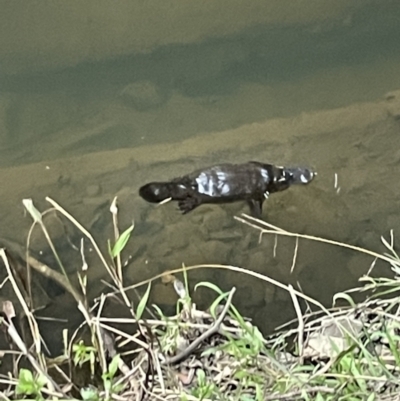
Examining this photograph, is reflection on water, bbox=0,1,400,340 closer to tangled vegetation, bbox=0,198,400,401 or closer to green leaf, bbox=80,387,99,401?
tangled vegetation, bbox=0,198,400,401

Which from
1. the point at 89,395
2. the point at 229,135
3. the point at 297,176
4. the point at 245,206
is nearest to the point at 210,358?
the point at 89,395

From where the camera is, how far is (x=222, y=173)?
230cm

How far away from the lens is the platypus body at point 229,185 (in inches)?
89.6

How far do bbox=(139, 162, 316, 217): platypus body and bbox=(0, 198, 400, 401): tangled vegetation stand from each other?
2.20 ft

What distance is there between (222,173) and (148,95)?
61cm

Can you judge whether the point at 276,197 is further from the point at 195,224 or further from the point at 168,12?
the point at 168,12

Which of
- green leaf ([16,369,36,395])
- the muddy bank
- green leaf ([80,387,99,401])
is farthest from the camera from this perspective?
the muddy bank

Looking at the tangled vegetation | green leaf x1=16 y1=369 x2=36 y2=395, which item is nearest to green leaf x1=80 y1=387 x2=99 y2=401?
the tangled vegetation

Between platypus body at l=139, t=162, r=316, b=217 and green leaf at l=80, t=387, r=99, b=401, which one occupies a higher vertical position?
platypus body at l=139, t=162, r=316, b=217

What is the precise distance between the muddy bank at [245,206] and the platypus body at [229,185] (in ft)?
0.11

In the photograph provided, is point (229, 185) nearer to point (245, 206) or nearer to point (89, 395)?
point (245, 206)

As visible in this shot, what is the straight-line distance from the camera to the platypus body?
2275 mm

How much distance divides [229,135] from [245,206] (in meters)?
0.37

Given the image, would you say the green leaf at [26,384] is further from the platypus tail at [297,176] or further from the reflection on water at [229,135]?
the platypus tail at [297,176]
